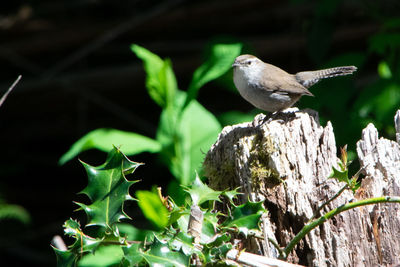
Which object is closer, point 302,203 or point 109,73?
point 302,203

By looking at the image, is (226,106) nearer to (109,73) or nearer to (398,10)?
(109,73)

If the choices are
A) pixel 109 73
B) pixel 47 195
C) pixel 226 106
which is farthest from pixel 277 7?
pixel 47 195

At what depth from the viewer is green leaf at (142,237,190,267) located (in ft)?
5.33

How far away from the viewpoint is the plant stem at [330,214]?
5.67ft

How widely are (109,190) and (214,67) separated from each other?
1.74 metres

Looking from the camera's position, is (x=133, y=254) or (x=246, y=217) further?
(x=246, y=217)

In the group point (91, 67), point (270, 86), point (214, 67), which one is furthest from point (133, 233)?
point (91, 67)

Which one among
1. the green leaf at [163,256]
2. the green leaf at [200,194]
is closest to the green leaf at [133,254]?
the green leaf at [163,256]

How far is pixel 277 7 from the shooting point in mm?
5613

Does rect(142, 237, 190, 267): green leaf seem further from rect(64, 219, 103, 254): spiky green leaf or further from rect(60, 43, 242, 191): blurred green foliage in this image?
rect(60, 43, 242, 191): blurred green foliage

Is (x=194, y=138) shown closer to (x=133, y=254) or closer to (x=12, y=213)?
(x=133, y=254)

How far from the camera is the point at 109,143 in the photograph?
333 centimetres

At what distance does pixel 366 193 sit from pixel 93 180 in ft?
3.38

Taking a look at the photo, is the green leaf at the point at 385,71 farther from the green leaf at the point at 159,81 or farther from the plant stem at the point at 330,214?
the plant stem at the point at 330,214
